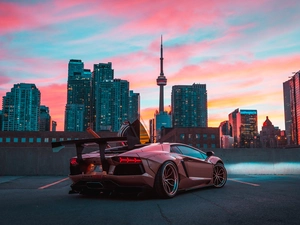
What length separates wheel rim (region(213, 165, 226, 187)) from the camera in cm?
832

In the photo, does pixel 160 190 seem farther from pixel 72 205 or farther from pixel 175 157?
pixel 72 205

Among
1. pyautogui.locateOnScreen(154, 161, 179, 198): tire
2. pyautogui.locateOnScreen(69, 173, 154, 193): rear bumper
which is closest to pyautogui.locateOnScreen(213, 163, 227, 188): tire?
pyautogui.locateOnScreen(154, 161, 179, 198): tire

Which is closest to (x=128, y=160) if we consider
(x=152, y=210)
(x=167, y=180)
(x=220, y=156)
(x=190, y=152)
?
(x=167, y=180)

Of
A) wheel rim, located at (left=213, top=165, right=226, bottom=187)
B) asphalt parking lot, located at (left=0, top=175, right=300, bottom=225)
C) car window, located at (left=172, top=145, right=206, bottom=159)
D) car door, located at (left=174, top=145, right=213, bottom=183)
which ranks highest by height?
car window, located at (left=172, top=145, right=206, bottom=159)

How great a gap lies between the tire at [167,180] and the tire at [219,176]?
190 centimetres

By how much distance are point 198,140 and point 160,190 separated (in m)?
114

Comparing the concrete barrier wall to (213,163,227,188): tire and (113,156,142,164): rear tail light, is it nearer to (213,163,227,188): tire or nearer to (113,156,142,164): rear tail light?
(213,163,227,188): tire

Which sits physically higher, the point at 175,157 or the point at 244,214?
the point at 175,157

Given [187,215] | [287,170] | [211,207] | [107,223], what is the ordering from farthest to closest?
[287,170], [211,207], [187,215], [107,223]

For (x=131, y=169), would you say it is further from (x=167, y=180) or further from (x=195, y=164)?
(x=195, y=164)

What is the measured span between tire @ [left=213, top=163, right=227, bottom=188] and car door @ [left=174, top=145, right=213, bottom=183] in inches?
11.3

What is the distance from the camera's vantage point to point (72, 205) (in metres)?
5.55

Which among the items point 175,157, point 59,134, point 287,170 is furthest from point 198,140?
point 175,157

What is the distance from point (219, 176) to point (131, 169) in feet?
10.3
